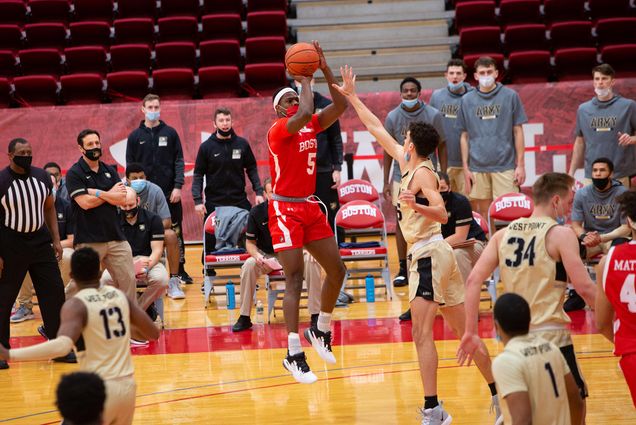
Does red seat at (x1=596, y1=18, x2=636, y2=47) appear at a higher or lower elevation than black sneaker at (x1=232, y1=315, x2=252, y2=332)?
higher

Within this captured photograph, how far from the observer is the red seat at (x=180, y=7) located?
50.6 feet

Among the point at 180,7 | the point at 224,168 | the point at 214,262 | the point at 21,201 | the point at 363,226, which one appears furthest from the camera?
the point at 180,7

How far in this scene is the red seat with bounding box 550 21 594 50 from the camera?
14.1 meters

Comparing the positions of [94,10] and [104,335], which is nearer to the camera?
[104,335]

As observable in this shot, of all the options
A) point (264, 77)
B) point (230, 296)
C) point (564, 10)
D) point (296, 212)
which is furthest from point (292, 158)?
Answer: point (564, 10)

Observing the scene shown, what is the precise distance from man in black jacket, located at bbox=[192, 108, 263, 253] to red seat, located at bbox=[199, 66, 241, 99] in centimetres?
299

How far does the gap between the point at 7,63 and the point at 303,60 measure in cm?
933

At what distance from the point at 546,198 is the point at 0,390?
5045 mm

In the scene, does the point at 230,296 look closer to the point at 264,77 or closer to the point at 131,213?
the point at 131,213

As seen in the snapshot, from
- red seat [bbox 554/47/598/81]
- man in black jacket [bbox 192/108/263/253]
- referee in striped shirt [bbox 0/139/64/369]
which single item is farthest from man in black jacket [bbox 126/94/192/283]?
red seat [bbox 554/47/598/81]

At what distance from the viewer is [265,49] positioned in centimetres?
1443

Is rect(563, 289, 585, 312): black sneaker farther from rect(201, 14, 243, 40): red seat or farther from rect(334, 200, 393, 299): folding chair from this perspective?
rect(201, 14, 243, 40): red seat

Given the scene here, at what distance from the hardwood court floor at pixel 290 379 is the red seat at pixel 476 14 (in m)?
6.42

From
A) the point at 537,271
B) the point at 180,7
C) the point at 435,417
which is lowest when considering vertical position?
the point at 435,417
